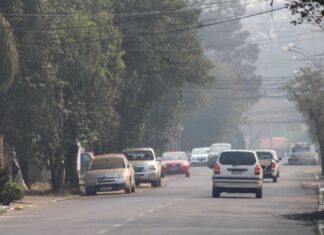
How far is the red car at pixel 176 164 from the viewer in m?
74.6

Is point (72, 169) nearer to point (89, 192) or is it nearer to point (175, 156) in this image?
point (89, 192)

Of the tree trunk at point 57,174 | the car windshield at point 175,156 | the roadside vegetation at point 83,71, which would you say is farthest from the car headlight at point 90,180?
the car windshield at point 175,156

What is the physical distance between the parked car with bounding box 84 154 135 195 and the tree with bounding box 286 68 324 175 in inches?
790

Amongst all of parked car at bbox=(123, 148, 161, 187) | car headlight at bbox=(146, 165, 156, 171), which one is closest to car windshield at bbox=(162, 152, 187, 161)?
parked car at bbox=(123, 148, 161, 187)

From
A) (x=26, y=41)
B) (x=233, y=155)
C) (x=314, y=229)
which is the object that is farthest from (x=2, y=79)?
(x=314, y=229)

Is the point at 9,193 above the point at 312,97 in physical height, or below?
below

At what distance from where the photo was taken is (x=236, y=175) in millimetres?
43781

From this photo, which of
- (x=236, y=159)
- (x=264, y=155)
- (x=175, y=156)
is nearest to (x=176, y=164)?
(x=175, y=156)

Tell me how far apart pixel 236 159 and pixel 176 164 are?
101 ft

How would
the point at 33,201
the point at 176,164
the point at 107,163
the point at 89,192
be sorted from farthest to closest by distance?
the point at 176,164
the point at 107,163
the point at 89,192
the point at 33,201

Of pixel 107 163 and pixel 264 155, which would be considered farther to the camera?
pixel 264 155

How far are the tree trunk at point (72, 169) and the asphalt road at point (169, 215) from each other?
253 inches

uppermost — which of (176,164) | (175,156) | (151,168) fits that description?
(175,156)

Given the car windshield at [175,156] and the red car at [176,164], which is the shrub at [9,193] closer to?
the red car at [176,164]
